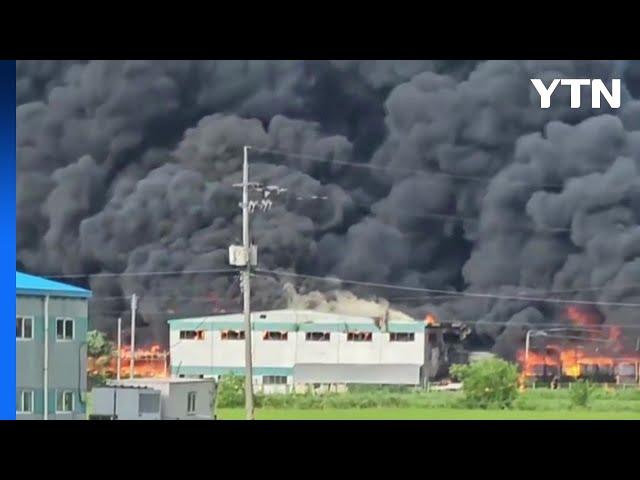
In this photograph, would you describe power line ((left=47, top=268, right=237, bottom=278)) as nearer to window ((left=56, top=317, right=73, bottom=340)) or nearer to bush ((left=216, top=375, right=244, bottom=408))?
window ((left=56, top=317, right=73, bottom=340))

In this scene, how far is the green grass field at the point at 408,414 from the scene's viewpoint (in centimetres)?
2211

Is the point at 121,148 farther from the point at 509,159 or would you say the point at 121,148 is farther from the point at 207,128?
the point at 509,159

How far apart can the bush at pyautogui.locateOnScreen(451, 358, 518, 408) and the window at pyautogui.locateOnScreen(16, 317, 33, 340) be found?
7.39 feet

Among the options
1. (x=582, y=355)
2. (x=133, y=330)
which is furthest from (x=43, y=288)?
(x=582, y=355)

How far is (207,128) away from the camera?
22.2 metres

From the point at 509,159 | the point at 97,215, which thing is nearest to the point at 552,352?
the point at 509,159

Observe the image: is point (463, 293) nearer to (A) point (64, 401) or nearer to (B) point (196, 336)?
(B) point (196, 336)

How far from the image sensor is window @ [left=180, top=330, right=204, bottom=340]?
22188mm

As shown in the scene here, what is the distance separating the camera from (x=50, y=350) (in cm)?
2211

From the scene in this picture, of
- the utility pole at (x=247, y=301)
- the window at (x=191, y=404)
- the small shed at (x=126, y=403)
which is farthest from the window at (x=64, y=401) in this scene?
the utility pole at (x=247, y=301)

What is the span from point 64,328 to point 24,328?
22 cm

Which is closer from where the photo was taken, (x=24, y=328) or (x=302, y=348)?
(x=24, y=328)

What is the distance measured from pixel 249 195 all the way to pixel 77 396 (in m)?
1.41
